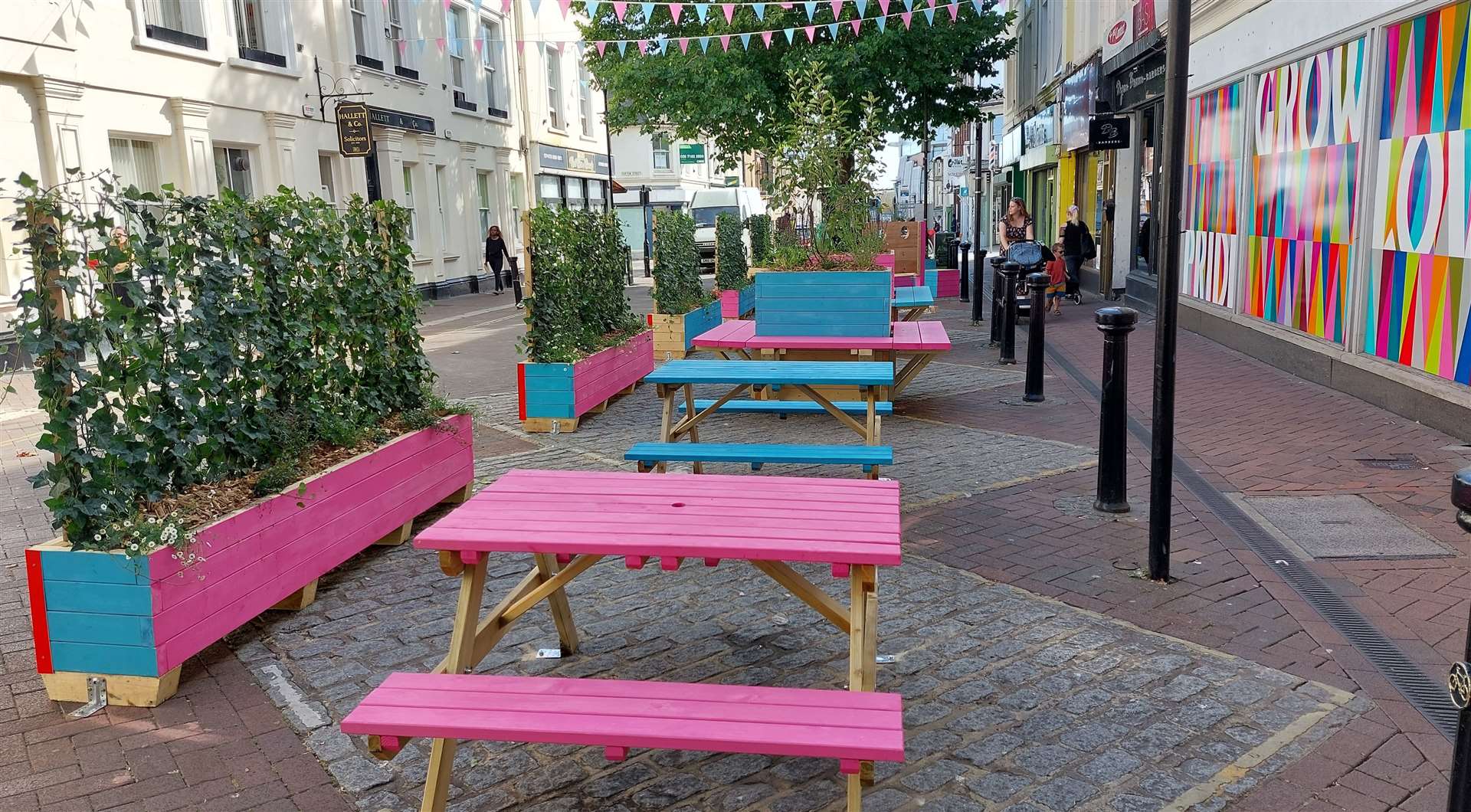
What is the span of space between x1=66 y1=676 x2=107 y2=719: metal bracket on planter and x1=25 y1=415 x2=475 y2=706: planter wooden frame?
0.02m

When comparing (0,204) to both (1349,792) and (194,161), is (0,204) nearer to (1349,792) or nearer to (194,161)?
(194,161)

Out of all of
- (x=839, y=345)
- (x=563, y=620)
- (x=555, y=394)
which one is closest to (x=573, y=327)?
(x=555, y=394)

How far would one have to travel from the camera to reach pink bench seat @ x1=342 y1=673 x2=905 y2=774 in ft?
7.84

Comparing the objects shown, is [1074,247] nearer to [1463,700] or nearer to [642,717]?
[1463,700]

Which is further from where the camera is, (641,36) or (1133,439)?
(641,36)

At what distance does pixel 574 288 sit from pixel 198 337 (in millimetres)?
5084

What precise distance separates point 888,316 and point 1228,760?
5707 millimetres

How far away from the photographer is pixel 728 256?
16.2 meters

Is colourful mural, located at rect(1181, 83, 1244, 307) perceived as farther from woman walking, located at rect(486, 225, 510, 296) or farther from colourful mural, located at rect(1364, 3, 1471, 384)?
woman walking, located at rect(486, 225, 510, 296)

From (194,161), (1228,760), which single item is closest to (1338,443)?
(1228,760)

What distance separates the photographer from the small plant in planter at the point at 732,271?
14.6 metres

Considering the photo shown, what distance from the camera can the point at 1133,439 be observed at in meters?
7.48

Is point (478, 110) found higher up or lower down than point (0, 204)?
higher up

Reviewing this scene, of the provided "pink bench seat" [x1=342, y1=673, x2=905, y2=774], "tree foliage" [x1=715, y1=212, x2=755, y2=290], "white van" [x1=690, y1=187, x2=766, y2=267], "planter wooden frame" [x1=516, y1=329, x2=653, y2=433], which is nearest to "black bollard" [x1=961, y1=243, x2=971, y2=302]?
"tree foliage" [x1=715, y1=212, x2=755, y2=290]
